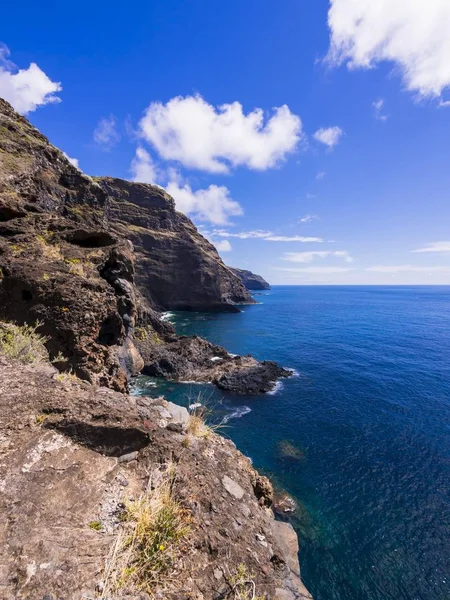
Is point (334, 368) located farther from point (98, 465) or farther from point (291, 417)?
point (98, 465)

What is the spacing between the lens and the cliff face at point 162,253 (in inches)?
3342

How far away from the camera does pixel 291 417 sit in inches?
989

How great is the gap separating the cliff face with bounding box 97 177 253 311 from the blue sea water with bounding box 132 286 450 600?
4816 centimetres

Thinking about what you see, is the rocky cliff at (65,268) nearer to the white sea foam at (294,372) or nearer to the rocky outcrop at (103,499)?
the white sea foam at (294,372)

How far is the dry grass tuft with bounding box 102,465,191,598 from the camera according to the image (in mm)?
3295

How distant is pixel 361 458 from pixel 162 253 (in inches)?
3082

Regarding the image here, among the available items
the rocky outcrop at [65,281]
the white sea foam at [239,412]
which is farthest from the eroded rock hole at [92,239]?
the white sea foam at [239,412]

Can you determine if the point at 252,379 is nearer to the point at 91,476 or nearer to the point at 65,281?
the point at 65,281

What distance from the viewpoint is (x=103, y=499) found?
444 centimetres

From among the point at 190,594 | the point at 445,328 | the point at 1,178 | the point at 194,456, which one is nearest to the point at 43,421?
the point at 194,456

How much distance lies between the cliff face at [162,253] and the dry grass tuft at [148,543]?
263ft

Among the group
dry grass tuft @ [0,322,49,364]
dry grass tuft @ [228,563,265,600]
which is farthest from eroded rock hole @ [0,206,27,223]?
dry grass tuft @ [228,563,265,600]

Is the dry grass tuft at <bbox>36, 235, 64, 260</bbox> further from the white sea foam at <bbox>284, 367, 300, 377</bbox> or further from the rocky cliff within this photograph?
the white sea foam at <bbox>284, 367, 300, 377</bbox>

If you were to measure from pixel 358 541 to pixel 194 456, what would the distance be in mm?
14114
